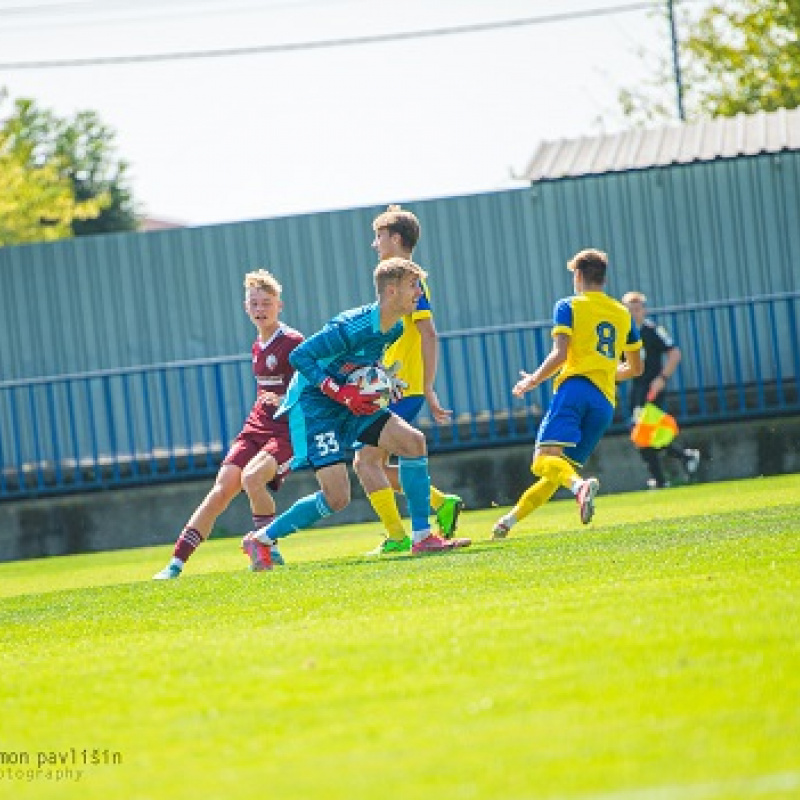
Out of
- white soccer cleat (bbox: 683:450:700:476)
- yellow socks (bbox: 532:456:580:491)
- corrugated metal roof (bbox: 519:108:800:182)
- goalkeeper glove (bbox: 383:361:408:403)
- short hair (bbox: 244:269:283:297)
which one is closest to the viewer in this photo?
goalkeeper glove (bbox: 383:361:408:403)

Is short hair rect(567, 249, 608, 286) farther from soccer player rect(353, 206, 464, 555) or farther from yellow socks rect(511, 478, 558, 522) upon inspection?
yellow socks rect(511, 478, 558, 522)

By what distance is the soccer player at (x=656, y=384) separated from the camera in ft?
67.8

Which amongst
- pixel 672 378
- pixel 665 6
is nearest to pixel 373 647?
pixel 672 378

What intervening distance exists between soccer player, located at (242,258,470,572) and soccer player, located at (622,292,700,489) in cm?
791

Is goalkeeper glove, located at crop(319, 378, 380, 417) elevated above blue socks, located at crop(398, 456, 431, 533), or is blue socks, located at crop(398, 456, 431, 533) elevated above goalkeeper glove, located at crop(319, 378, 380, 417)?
goalkeeper glove, located at crop(319, 378, 380, 417)

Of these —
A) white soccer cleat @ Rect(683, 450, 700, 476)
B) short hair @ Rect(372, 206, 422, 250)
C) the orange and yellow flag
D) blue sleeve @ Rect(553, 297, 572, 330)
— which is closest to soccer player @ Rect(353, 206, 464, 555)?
short hair @ Rect(372, 206, 422, 250)

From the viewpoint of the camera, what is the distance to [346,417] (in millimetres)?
12539

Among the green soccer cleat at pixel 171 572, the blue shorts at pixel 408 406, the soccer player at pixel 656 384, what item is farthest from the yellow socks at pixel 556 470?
the soccer player at pixel 656 384

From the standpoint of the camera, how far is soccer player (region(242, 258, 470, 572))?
476 inches

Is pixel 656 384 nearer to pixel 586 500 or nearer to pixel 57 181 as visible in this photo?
pixel 586 500

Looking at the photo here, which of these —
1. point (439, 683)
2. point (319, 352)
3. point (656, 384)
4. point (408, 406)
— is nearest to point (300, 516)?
point (319, 352)

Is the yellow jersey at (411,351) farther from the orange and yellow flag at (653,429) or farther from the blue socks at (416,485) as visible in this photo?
the orange and yellow flag at (653,429)

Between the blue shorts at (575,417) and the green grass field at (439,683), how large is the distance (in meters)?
2.36

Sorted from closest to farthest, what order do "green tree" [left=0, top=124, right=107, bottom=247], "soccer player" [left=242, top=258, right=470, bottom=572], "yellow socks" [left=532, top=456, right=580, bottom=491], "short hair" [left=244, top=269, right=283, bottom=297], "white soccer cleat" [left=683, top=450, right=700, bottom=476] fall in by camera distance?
"soccer player" [left=242, top=258, right=470, bottom=572]
"yellow socks" [left=532, top=456, right=580, bottom=491]
"short hair" [left=244, top=269, right=283, bottom=297]
"white soccer cleat" [left=683, top=450, right=700, bottom=476]
"green tree" [left=0, top=124, right=107, bottom=247]
